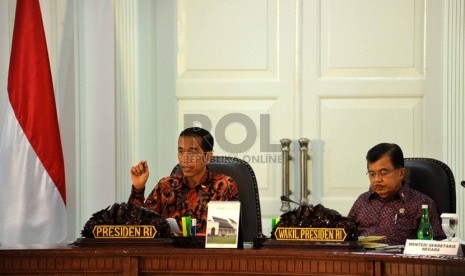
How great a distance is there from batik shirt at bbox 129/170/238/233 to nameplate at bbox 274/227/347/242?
2.44 feet

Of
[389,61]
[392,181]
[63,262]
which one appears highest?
[389,61]

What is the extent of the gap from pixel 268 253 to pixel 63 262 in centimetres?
73

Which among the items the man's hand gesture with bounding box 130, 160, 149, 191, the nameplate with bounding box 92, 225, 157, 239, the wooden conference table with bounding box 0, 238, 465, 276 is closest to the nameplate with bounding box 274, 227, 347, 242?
the wooden conference table with bounding box 0, 238, 465, 276

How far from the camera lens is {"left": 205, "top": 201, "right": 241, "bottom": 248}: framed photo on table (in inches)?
127

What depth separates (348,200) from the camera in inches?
203

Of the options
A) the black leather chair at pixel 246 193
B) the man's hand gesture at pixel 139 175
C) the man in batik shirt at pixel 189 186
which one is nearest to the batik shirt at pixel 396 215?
the black leather chair at pixel 246 193

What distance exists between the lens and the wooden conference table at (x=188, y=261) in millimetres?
3014

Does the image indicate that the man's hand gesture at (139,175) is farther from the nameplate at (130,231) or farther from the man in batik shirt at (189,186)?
the nameplate at (130,231)

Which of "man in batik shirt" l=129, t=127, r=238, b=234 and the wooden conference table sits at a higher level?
"man in batik shirt" l=129, t=127, r=238, b=234

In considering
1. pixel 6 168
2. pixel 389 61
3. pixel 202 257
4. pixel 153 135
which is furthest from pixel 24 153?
pixel 389 61

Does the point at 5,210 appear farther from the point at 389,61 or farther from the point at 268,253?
the point at 389,61

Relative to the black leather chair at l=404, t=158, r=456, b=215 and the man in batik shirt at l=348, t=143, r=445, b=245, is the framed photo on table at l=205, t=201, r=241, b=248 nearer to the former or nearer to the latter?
the man in batik shirt at l=348, t=143, r=445, b=245

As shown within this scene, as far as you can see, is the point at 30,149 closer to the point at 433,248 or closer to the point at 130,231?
the point at 130,231

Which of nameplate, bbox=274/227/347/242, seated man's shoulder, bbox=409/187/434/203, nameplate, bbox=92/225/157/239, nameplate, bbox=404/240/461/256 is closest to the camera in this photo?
nameplate, bbox=404/240/461/256
